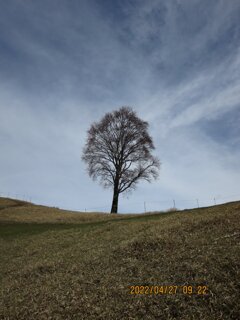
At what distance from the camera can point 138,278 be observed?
10.4 meters

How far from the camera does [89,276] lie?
38.6 feet

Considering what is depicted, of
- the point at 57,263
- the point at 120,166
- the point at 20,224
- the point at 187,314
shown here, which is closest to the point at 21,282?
the point at 57,263

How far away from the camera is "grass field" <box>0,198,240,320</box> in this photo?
8.27 metres

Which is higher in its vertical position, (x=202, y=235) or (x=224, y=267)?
(x=202, y=235)

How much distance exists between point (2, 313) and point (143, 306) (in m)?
4.94

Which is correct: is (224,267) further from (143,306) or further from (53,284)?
(53,284)

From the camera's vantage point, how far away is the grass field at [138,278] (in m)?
8.27

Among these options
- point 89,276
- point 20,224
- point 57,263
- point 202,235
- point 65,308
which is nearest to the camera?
point 65,308
